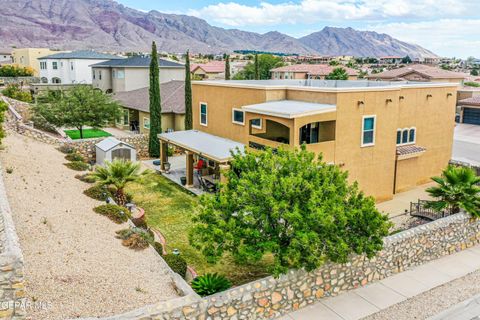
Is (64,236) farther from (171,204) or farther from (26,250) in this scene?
(171,204)

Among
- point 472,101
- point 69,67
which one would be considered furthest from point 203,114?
point 69,67

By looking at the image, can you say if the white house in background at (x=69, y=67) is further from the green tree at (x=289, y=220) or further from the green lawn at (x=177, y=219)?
the green tree at (x=289, y=220)

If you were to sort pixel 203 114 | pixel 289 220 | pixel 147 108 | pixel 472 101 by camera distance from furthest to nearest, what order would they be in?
1. pixel 472 101
2. pixel 147 108
3. pixel 203 114
4. pixel 289 220

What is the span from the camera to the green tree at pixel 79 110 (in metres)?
32.2

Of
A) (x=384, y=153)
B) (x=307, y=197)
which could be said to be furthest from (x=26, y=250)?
(x=384, y=153)

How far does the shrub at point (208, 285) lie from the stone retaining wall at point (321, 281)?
513 mm

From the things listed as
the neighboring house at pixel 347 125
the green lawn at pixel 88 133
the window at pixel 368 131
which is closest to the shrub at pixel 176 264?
the neighboring house at pixel 347 125

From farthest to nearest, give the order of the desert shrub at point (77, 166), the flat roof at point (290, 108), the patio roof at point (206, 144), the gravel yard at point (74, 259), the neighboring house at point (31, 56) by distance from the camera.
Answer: the neighboring house at point (31, 56), the desert shrub at point (77, 166), the patio roof at point (206, 144), the flat roof at point (290, 108), the gravel yard at point (74, 259)

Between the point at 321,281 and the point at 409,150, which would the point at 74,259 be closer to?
the point at 321,281

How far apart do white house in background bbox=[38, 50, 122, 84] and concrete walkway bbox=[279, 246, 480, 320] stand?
58384 mm

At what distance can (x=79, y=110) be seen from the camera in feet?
106

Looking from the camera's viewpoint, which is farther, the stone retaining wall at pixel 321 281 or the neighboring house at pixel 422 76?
the neighboring house at pixel 422 76

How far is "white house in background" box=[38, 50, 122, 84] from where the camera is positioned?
212 ft

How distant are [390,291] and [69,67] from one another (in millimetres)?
61854
